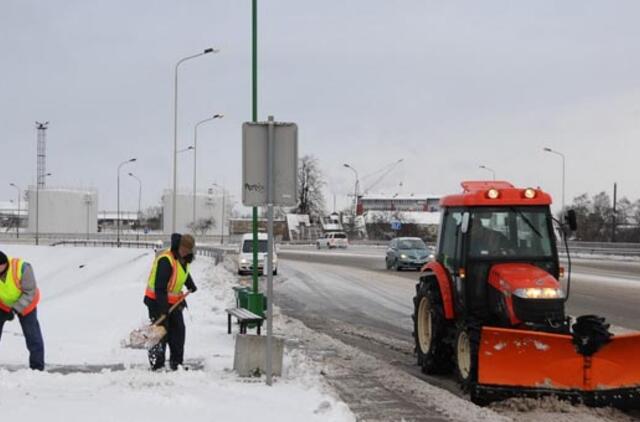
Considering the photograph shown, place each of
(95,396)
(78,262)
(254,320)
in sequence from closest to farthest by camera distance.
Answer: (95,396) → (254,320) → (78,262)

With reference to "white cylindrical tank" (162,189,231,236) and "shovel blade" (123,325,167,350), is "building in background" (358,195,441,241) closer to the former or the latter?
"white cylindrical tank" (162,189,231,236)

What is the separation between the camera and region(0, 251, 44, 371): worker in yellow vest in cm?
805

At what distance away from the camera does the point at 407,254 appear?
3303 centimetres

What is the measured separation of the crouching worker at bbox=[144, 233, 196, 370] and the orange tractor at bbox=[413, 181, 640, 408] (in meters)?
3.26

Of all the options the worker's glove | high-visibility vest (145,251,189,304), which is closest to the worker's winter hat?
high-visibility vest (145,251,189,304)

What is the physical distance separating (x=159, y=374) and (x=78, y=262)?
48087 millimetres

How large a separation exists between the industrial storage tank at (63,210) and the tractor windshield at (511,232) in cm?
10964

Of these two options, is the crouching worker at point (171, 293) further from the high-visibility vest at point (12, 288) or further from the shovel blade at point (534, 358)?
the shovel blade at point (534, 358)

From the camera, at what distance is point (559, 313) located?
25.6 feet

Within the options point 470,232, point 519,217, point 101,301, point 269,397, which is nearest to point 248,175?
point 269,397

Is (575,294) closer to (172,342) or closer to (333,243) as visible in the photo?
(172,342)

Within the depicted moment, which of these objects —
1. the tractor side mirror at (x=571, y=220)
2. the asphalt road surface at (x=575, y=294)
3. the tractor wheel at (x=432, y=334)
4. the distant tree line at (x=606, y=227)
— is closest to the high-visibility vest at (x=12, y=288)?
the tractor wheel at (x=432, y=334)

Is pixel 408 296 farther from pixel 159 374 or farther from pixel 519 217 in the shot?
pixel 159 374

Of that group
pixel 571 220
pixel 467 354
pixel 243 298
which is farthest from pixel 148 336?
pixel 243 298
